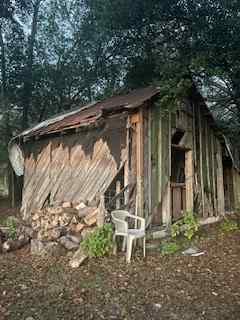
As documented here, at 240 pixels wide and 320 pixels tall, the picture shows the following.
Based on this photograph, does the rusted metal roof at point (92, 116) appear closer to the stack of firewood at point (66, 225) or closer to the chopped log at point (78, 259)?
the stack of firewood at point (66, 225)

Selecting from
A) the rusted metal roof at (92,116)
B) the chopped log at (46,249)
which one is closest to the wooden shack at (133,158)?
the rusted metal roof at (92,116)

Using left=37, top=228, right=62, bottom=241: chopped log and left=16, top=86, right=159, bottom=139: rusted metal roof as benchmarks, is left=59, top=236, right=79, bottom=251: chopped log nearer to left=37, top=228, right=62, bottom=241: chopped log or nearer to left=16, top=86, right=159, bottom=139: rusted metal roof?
left=37, top=228, right=62, bottom=241: chopped log

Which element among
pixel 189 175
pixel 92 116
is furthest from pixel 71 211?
pixel 189 175

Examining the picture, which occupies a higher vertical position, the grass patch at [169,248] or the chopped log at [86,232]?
the chopped log at [86,232]

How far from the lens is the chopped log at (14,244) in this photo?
7.75 metres

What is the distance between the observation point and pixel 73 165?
947cm

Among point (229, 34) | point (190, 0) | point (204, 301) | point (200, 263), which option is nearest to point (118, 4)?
point (190, 0)

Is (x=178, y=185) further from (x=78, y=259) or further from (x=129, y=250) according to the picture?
(x=78, y=259)

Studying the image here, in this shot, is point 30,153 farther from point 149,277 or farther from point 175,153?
point 149,277

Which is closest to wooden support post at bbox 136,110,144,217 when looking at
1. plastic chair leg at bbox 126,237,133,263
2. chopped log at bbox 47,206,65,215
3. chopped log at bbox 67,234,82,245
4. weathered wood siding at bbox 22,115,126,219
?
weathered wood siding at bbox 22,115,126,219

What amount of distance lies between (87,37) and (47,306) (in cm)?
1306

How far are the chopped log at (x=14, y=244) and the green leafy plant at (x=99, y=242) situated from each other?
1859 mm

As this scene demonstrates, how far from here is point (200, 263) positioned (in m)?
6.75

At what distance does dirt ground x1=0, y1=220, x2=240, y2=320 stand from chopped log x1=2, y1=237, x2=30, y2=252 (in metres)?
0.32
